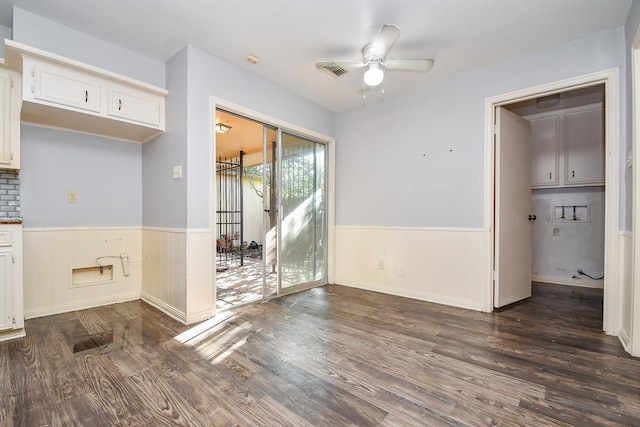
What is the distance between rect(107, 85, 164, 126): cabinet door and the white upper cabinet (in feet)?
2.12

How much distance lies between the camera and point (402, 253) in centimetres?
337

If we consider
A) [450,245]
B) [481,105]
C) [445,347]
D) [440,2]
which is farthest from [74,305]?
[481,105]

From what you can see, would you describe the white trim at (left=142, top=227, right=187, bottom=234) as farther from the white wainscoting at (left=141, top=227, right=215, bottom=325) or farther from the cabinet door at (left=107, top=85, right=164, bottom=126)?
the cabinet door at (left=107, top=85, right=164, bottom=126)

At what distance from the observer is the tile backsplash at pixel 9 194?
238 cm

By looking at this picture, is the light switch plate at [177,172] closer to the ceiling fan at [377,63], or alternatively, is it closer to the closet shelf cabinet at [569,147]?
the ceiling fan at [377,63]

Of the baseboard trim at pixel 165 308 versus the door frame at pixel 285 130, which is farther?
the door frame at pixel 285 130

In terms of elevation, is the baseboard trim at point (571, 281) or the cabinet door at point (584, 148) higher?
the cabinet door at point (584, 148)

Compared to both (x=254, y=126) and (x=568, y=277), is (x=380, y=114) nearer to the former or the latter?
(x=254, y=126)

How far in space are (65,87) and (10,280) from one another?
1514 millimetres

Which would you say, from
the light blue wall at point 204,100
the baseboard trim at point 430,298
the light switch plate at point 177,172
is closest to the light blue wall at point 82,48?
the light blue wall at point 204,100

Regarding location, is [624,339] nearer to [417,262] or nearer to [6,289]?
[417,262]

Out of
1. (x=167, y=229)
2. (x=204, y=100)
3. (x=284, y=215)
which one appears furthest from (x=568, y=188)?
(x=167, y=229)

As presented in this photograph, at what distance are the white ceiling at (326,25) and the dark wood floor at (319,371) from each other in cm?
243

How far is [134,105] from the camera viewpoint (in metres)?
2.59
